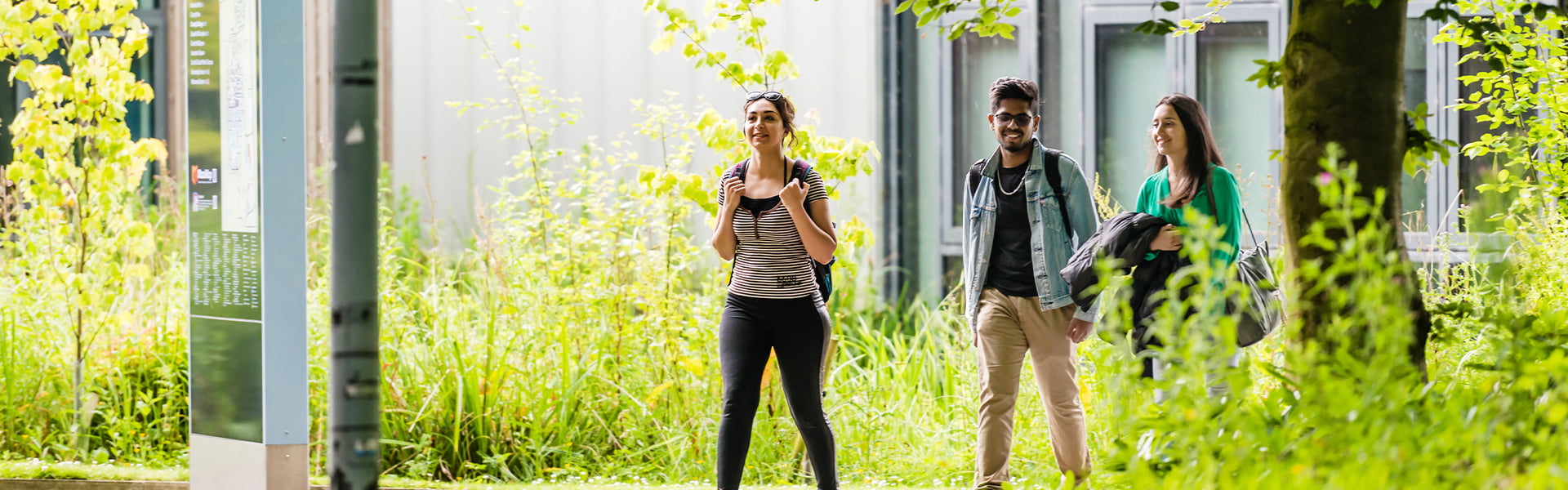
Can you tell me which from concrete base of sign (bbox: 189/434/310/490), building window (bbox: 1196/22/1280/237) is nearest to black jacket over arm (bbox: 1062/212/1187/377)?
concrete base of sign (bbox: 189/434/310/490)

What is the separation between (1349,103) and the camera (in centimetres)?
269

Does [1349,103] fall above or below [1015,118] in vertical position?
below

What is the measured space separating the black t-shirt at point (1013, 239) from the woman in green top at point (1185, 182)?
1.27 feet

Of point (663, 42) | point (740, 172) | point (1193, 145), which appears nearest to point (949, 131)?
point (663, 42)

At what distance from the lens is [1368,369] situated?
210 cm

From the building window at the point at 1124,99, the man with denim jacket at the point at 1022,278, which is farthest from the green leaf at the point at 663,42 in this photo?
the building window at the point at 1124,99

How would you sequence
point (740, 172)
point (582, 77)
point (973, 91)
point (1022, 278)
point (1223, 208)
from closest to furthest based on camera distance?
point (1223, 208) → point (1022, 278) → point (740, 172) → point (973, 91) → point (582, 77)

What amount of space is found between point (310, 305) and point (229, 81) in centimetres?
152

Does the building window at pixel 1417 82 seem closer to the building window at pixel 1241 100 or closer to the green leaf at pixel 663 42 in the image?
the building window at pixel 1241 100

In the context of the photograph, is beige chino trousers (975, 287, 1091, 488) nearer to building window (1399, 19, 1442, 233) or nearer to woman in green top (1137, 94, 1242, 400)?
woman in green top (1137, 94, 1242, 400)

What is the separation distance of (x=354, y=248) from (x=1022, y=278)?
90.1 inches

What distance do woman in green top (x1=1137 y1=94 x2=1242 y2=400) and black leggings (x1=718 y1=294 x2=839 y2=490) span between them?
1084mm

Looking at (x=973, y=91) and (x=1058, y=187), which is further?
(x=973, y=91)

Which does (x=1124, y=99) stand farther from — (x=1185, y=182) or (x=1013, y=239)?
(x=1185, y=182)
